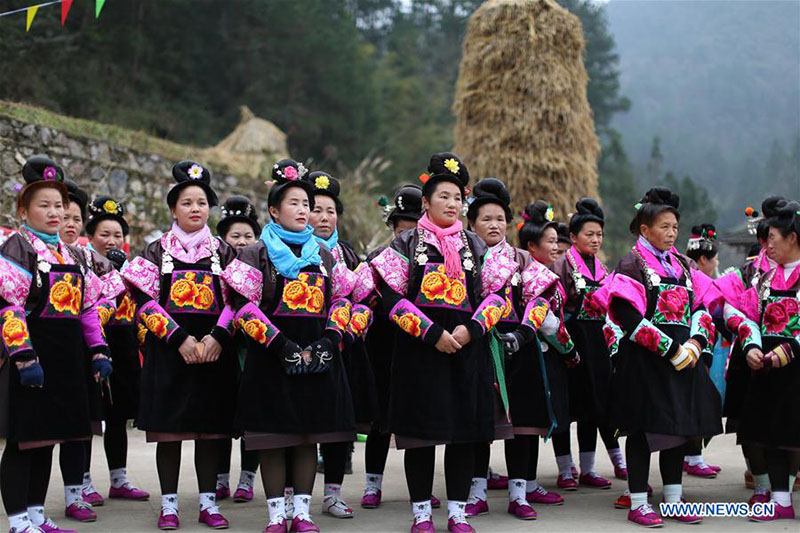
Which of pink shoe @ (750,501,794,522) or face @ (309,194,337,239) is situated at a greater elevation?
face @ (309,194,337,239)

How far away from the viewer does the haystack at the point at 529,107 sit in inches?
455

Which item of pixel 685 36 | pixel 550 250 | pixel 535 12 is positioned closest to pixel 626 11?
pixel 685 36

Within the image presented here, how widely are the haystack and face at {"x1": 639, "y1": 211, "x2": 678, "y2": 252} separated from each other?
20.4ft

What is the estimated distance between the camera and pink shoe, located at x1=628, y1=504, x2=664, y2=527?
4.90 metres

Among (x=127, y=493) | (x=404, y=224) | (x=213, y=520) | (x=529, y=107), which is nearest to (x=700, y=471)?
(x=404, y=224)

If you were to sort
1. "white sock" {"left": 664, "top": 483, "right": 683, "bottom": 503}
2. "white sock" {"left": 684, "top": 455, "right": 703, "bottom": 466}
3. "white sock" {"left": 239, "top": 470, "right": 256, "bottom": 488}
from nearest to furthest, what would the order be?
"white sock" {"left": 664, "top": 483, "right": 683, "bottom": 503} → "white sock" {"left": 239, "top": 470, "right": 256, "bottom": 488} → "white sock" {"left": 684, "top": 455, "right": 703, "bottom": 466}

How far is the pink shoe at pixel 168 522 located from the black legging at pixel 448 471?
1.27 m

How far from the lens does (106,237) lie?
6.11 metres

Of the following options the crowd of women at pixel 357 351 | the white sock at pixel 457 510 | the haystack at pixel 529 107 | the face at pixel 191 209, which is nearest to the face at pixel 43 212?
the crowd of women at pixel 357 351

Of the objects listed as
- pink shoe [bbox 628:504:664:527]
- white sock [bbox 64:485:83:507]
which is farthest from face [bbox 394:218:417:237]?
white sock [bbox 64:485:83:507]

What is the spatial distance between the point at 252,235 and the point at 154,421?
1.77 m

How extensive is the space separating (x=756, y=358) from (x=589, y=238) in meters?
1.49

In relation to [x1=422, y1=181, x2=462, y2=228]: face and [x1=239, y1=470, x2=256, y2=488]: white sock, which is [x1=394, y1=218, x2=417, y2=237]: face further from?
[x1=239, y1=470, x2=256, y2=488]: white sock

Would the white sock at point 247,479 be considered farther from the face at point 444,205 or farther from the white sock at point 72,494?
the face at point 444,205
